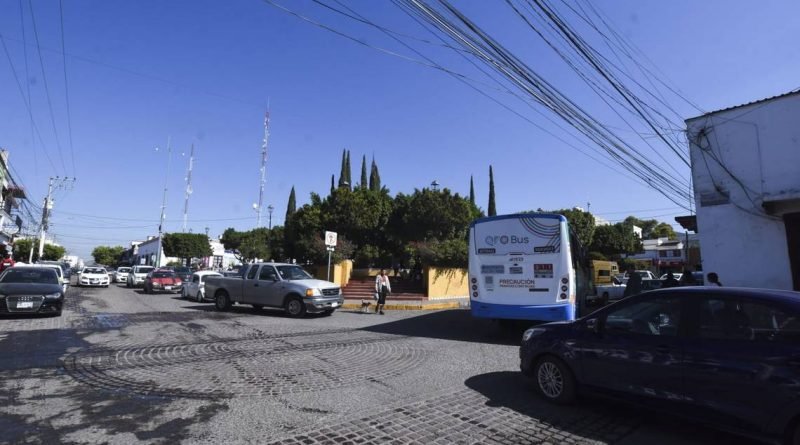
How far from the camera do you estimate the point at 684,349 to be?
411 cm

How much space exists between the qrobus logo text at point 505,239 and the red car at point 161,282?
23037 mm

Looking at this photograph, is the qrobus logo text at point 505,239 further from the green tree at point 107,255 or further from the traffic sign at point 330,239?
the green tree at point 107,255

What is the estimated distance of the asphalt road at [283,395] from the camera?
411 centimetres

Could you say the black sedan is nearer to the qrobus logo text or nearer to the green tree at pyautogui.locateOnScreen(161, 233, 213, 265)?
the qrobus logo text

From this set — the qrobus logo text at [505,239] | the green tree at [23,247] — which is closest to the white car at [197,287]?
the qrobus logo text at [505,239]

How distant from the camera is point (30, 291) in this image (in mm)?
11570

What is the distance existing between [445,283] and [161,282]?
18.2 metres

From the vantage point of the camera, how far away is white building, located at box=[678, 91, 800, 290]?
11.1 meters

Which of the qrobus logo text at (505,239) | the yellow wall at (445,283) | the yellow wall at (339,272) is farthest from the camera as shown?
the yellow wall at (339,272)

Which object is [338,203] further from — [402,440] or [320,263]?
[402,440]

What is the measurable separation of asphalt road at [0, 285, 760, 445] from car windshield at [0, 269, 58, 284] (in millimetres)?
3712

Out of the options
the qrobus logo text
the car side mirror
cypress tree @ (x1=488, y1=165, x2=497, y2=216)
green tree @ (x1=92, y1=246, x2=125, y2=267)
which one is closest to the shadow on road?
the qrobus logo text

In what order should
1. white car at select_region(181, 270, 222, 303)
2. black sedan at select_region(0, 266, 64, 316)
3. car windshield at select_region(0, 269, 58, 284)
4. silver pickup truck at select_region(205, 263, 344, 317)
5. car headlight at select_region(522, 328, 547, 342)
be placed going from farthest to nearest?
white car at select_region(181, 270, 222, 303), silver pickup truck at select_region(205, 263, 344, 317), car windshield at select_region(0, 269, 58, 284), black sedan at select_region(0, 266, 64, 316), car headlight at select_region(522, 328, 547, 342)

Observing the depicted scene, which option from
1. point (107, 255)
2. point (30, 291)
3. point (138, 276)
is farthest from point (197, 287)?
point (107, 255)
